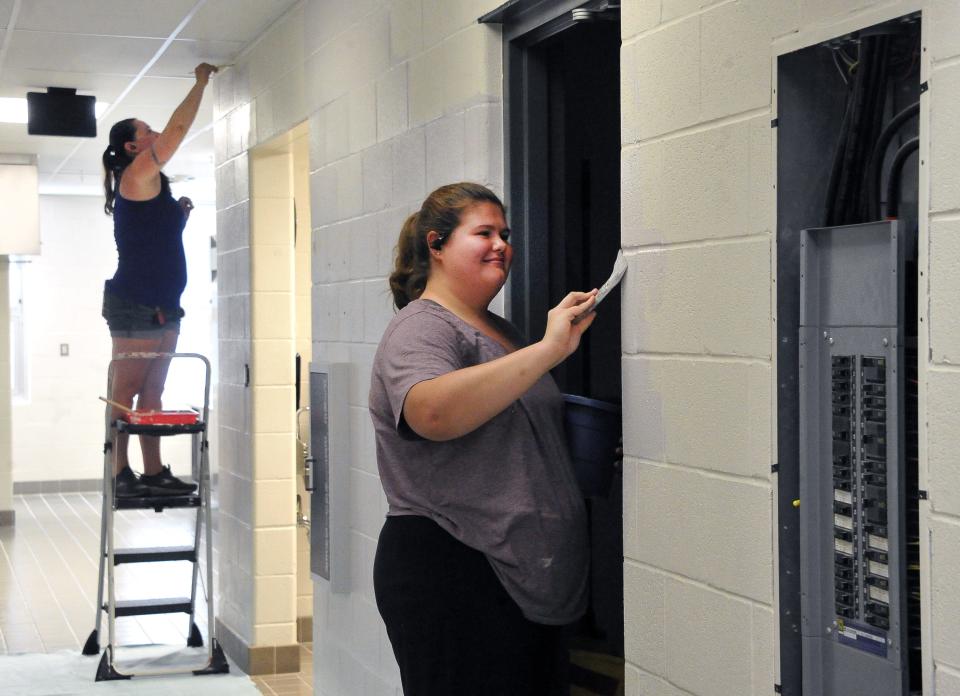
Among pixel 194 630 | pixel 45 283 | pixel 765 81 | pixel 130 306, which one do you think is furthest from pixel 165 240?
pixel 45 283

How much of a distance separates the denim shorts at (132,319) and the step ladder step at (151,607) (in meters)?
1.17

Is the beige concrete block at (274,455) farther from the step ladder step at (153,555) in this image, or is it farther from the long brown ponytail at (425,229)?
the long brown ponytail at (425,229)

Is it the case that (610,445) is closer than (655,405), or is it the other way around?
(655,405)

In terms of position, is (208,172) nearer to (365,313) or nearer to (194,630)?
(194,630)

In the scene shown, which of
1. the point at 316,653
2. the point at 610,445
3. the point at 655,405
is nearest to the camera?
the point at 655,405

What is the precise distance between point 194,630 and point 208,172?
495 cm

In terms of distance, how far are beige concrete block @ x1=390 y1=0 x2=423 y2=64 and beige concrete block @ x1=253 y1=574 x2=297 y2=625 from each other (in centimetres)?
254

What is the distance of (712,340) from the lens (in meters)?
2.02

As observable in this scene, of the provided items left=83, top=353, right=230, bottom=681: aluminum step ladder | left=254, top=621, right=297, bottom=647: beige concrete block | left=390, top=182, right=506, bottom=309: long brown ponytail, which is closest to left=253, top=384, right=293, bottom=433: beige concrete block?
left=83, top=353, right=230, bottom=681: aluminum step ladder

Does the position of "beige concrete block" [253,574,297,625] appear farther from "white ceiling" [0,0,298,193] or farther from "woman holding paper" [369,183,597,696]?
"woman holding paper" [369,183,597,696]

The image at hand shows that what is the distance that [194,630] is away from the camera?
5594mm

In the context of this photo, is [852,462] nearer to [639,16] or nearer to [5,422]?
[639,16]

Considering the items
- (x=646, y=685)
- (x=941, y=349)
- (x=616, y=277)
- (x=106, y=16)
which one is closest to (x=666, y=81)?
(x=616, y=277)

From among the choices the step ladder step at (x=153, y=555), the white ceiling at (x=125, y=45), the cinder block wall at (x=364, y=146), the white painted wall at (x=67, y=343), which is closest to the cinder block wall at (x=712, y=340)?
the cinder block wall at (x=364, y=146)
